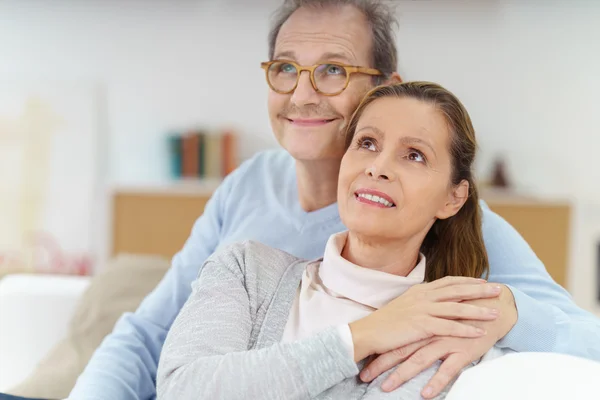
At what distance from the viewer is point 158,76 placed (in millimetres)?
4277

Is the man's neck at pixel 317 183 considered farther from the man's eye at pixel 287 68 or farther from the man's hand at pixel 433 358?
the man's hand at pixel 433 358

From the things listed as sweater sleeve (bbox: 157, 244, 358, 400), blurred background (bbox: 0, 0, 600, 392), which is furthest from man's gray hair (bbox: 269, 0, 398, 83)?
blurred background (bbox: 0, 0, 600, 392)

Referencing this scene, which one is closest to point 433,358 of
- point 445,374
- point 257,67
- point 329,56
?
point 445,374

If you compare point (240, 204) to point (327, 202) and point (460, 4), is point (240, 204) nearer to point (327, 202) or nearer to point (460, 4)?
point (327, 202)

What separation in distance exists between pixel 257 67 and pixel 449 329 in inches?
131

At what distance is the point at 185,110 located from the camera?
4.29 metres

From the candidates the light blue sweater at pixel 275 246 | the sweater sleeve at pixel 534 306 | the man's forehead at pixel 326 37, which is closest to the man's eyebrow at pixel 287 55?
the man's forehead at pixel 326 37

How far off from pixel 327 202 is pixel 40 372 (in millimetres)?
919

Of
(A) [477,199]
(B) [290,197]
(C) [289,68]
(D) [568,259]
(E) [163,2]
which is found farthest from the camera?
(E) [163,2]

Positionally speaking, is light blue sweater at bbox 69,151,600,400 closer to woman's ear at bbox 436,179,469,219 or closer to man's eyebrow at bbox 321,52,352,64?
woman's ear at bbox 436,179,469,219

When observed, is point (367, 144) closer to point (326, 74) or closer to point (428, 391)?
point (326, 74)

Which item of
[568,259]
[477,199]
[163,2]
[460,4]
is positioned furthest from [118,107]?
[477,199]

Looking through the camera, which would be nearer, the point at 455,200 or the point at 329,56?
the point at 455,200

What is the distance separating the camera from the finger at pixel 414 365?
3.54 ft
